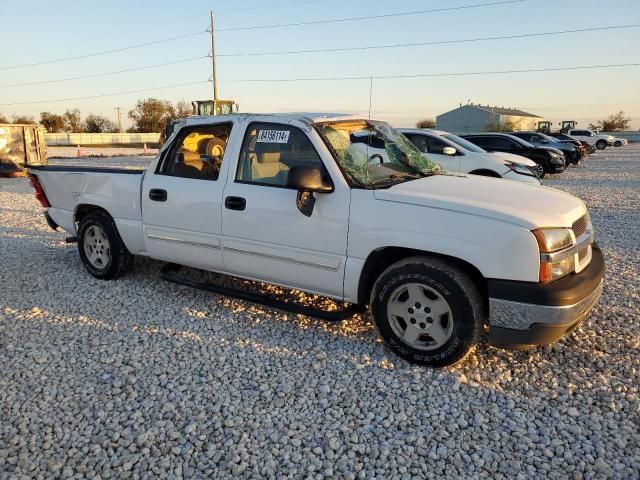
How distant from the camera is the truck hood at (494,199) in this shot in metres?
3.32

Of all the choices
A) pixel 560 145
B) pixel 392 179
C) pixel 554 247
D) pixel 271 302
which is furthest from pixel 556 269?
pixel 560 145

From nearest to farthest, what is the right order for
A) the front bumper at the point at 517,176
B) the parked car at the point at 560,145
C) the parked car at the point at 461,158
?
the front bumper at the point at 517,176 → the parked car at the point at 461,158 → the parked car at the point at 560,145

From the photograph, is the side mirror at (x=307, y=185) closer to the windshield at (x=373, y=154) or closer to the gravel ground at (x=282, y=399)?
the windshield at (x=373, y=154)

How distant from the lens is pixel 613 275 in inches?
229

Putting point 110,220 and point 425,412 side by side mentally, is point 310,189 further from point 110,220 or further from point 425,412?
point 110,220

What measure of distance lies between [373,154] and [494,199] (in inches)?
44.2

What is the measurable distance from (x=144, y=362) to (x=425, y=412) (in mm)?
2093

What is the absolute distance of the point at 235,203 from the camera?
170 inches

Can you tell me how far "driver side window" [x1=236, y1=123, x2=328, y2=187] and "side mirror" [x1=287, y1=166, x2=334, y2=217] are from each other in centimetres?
22

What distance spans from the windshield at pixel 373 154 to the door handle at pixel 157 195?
172cm

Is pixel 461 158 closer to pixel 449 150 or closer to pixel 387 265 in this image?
pixel 449 150

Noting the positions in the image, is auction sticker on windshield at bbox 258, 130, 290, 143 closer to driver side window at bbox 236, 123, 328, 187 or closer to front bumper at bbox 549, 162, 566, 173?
driver side window at bbox 236, 123, 328, 187

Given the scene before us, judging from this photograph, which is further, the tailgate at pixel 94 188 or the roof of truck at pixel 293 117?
the tailgate at pixel 94 188

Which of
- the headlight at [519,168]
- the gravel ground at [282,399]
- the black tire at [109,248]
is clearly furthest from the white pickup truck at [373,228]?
the headlight at [519,168]
